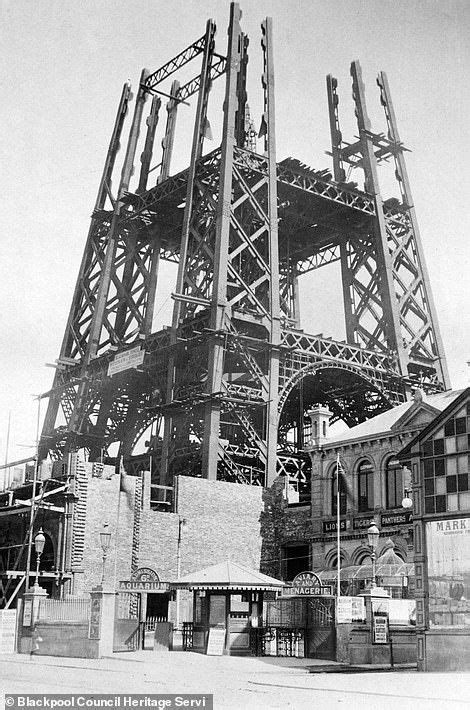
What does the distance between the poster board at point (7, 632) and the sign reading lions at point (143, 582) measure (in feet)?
22.8

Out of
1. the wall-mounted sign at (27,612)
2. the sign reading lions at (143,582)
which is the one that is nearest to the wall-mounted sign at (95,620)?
the wall-mounted sign at (27,612)

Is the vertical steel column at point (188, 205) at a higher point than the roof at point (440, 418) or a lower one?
higher

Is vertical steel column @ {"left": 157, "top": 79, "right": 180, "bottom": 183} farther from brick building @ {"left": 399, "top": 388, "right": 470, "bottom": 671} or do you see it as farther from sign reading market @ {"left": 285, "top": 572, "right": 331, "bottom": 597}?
brick building @ {"left": 399, "top": 388, "right": 470, "bottom": 671}

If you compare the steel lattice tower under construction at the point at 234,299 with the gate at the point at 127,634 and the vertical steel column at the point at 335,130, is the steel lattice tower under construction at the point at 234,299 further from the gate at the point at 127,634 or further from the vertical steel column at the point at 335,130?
the gate at the point at 127,634

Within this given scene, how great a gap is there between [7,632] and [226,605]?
8.41 meters

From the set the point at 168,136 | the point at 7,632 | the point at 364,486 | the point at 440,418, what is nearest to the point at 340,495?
the point at 364,486

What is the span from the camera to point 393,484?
50.8 meters

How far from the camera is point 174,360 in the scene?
58188mm

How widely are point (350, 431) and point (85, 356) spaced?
22855 mm

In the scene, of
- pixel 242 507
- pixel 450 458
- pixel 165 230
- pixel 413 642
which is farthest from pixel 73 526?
pixel 165 230

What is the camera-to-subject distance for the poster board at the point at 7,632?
37031mm

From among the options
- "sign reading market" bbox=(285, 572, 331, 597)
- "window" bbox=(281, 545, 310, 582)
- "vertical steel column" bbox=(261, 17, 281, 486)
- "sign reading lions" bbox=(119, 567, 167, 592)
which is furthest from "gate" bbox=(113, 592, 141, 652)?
"vertical steel column" bbox=(261, 17, 281, 486)

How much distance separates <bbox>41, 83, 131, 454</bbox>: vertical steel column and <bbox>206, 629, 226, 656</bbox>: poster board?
36234 mm

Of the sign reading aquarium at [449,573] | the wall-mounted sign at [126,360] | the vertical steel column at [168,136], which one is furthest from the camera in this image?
the vertical steel column at [168,136]
